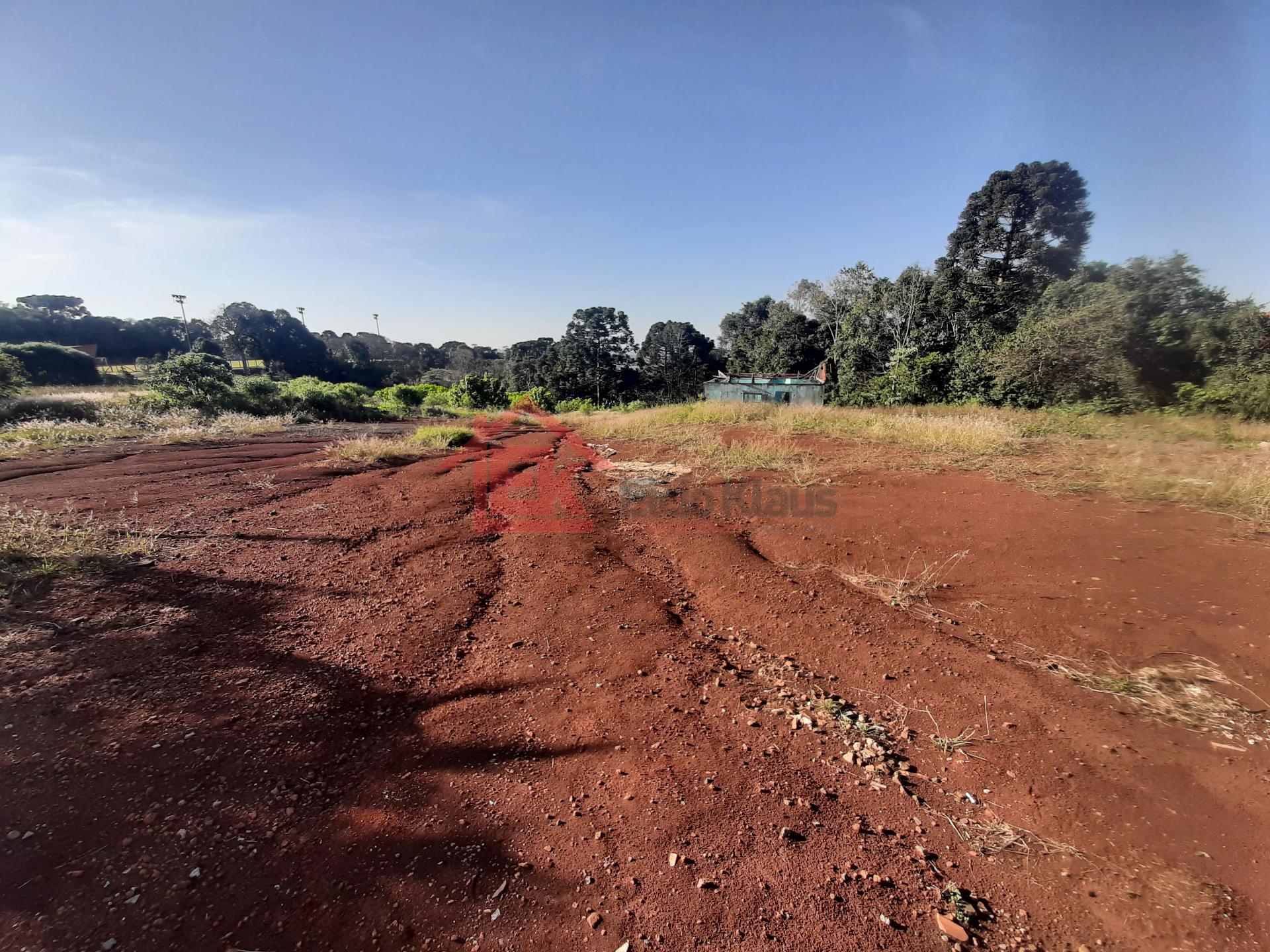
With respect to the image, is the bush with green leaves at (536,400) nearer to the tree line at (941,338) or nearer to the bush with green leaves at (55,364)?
the tree line at (941,338)

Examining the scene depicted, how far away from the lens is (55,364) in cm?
2556

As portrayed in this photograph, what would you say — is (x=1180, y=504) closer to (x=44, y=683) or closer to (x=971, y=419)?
(x=971, y=419)

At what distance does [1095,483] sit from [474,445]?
1160cm

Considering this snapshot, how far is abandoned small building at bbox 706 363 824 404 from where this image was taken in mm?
21469

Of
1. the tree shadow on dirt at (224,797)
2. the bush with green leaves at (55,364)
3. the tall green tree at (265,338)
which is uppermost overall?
the tall green tree at (265,338)

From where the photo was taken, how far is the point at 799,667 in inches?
107

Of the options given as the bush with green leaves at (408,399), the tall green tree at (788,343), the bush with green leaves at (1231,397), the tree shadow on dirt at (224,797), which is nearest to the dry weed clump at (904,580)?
the bush with green leaves at (1231,397)

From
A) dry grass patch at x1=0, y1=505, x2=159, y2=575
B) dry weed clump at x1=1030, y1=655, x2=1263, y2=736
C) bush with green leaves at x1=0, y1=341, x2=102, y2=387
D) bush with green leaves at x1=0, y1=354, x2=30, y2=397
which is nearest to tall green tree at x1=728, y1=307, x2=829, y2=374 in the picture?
dry weed clump at x1=1030, y1=655, x2=1263, y2=736

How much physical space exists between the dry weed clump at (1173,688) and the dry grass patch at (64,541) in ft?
22.2

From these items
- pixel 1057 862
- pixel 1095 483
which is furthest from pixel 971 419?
Result: pixel 1057 862

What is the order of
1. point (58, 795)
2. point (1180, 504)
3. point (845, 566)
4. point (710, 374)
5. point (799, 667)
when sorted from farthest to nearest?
point (710, 374)
point (1180, 504)
point (845, 566)
point (799, 667)
point (58, 795)

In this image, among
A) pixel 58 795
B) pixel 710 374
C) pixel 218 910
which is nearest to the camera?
pixel 218 910

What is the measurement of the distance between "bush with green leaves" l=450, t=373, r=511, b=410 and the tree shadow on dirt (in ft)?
91.6

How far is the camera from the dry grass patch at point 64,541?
354cm
